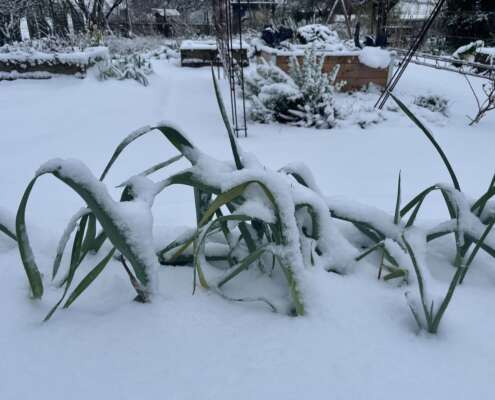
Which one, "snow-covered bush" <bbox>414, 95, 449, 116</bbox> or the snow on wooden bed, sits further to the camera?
the snow on wooden bed

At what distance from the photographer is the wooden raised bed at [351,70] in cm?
448

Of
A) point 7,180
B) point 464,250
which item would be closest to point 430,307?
point 464,250

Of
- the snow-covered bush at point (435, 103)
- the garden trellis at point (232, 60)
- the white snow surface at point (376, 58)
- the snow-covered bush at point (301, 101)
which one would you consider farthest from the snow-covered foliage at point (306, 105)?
the white snow surface at point (376, 58)

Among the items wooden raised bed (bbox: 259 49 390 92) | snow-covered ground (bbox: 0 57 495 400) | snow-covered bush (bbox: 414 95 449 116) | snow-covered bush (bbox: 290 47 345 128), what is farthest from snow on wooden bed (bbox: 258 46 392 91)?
snow-covered ground (bbox: 0 57 495 400)

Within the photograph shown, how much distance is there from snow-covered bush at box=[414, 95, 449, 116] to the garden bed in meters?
3.97

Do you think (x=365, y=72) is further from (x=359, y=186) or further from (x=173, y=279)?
(x=173, y=279)

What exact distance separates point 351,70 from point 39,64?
385 cm

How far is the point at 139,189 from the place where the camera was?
0.51 metres

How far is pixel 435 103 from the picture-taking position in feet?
11.8

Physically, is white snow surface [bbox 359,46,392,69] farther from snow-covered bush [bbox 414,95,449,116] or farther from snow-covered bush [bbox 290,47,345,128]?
snow-covered bush [bbox 290,47,345,128]

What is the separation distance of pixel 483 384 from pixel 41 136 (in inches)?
118

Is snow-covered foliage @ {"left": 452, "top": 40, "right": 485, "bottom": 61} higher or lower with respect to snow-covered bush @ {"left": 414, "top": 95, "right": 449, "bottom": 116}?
higher

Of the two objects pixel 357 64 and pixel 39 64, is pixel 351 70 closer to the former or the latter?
pixel 357 64

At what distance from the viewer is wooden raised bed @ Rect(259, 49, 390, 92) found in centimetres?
448
